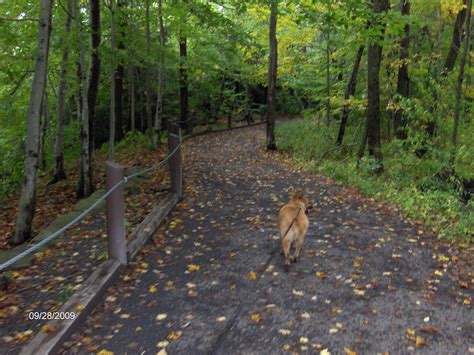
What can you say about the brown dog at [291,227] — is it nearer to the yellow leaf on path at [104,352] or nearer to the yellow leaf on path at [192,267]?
the yellow leaf on path at [192,267]

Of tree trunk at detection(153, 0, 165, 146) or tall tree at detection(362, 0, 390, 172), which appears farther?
tree trunk at detection(153, 0, 165, 146)

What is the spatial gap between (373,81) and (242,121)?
19441 millimetres

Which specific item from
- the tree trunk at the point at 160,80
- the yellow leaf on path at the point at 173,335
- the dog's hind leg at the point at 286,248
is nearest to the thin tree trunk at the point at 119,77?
the tree trunk at the point at 160,80

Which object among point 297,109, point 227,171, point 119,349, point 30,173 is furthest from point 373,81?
point 297,109

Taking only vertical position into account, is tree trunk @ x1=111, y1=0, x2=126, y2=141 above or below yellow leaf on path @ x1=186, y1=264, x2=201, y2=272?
above

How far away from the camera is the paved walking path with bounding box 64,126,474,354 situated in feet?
13.5

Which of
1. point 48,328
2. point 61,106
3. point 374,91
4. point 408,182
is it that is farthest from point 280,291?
point 61,106

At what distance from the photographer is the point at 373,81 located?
11688 millimetres

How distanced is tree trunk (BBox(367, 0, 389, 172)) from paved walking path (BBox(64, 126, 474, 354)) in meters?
3.53

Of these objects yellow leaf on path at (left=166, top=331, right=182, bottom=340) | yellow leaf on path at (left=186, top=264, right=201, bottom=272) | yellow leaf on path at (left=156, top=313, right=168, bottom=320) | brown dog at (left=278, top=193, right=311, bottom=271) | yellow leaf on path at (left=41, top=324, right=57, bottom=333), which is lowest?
yellow leaf on path at (left=186, top=264, right=201, bottom=272)

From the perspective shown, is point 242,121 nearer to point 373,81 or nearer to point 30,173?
point 373,81

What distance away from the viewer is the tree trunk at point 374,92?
11453mm

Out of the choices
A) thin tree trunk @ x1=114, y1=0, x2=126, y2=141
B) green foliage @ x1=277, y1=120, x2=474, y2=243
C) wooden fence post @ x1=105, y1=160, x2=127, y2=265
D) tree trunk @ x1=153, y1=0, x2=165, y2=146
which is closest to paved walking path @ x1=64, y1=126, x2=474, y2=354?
wooden fence post @ x1=105, y1=160, x2=127, y2=265

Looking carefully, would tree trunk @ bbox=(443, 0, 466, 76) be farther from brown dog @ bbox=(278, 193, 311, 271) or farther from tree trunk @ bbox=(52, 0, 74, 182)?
tree trunk @ bbox=(52, 0, 74, 182)
